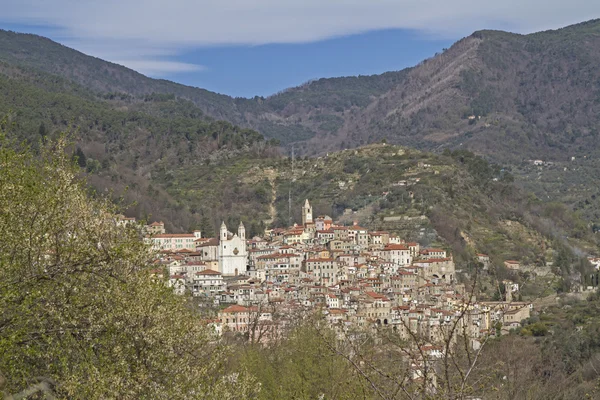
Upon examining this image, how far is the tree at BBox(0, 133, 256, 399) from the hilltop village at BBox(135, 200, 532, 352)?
35226 millimetres

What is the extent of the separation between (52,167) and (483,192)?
86318 mm

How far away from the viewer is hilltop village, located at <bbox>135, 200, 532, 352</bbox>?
57062mm

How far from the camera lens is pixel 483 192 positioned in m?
99.1

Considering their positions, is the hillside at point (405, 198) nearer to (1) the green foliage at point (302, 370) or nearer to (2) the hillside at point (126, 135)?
(2) the hillside at point (126, 135)

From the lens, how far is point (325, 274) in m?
66.9

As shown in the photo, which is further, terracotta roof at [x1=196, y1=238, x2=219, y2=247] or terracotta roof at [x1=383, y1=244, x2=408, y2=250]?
terracotta roof at [x1=383, y1=244, x2=408, y2=250]

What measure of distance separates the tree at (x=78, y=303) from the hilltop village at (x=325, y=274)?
3523cm

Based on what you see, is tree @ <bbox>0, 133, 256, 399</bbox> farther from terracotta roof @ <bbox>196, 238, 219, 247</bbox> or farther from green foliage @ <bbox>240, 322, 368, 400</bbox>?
terracotta roof @ <bbox>196, 238, 219, 247</bbox>

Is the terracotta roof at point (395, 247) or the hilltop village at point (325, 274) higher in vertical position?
the terracotta roof at point (395, 247)

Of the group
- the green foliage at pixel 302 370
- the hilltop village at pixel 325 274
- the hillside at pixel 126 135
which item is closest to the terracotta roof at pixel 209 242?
the hilltop village at pixel 325 274

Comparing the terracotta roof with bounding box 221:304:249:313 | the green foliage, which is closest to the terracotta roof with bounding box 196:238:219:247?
the terracotta roof with bounding box 221:304:249:313

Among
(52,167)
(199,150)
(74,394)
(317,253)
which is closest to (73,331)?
(74,394)

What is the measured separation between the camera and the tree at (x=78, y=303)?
13695 millimetres

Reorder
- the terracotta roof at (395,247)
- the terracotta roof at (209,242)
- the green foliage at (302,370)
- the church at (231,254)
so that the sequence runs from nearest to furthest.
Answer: the green foliage at (302,370) → the church at (231,254) → the terracotta roof at (209,242) → the terracotta roof at (395,247)
